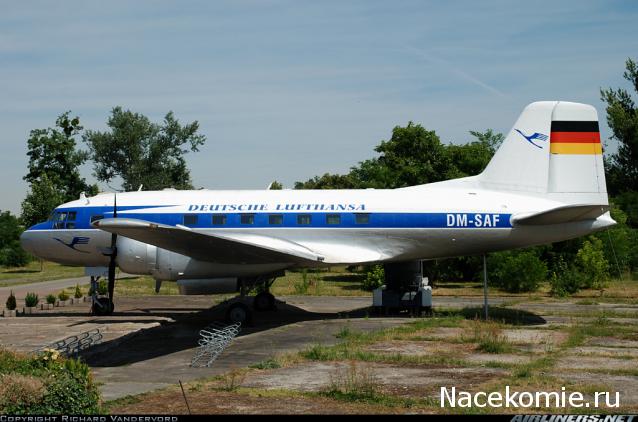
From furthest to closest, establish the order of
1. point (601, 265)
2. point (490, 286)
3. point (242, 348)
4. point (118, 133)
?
point (118, 133)
point (490, 286)
point (601, 265)
point (242, 348)

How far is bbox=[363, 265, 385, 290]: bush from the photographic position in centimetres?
3647

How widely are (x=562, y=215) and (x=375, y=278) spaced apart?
48.2ft

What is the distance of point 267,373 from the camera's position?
623 inches

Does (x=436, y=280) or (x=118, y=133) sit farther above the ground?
(x=118, y=133)

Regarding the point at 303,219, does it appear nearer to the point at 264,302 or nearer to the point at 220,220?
the point at 220,220

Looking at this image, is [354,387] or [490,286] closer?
[354,387]

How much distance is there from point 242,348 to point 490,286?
2226 cm

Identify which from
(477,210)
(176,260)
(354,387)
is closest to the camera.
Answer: (354,387)

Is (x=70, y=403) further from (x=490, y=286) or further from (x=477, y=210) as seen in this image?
(x=490, y=286)

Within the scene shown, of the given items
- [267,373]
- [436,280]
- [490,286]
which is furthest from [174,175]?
[267,373]

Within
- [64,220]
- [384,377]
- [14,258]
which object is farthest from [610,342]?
[14,258]

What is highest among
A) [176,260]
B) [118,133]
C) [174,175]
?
[118,133]

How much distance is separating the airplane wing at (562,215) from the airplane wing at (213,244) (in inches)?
287

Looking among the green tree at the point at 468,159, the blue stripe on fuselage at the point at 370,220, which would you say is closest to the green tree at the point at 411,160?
the green tree at the point at 468,159
